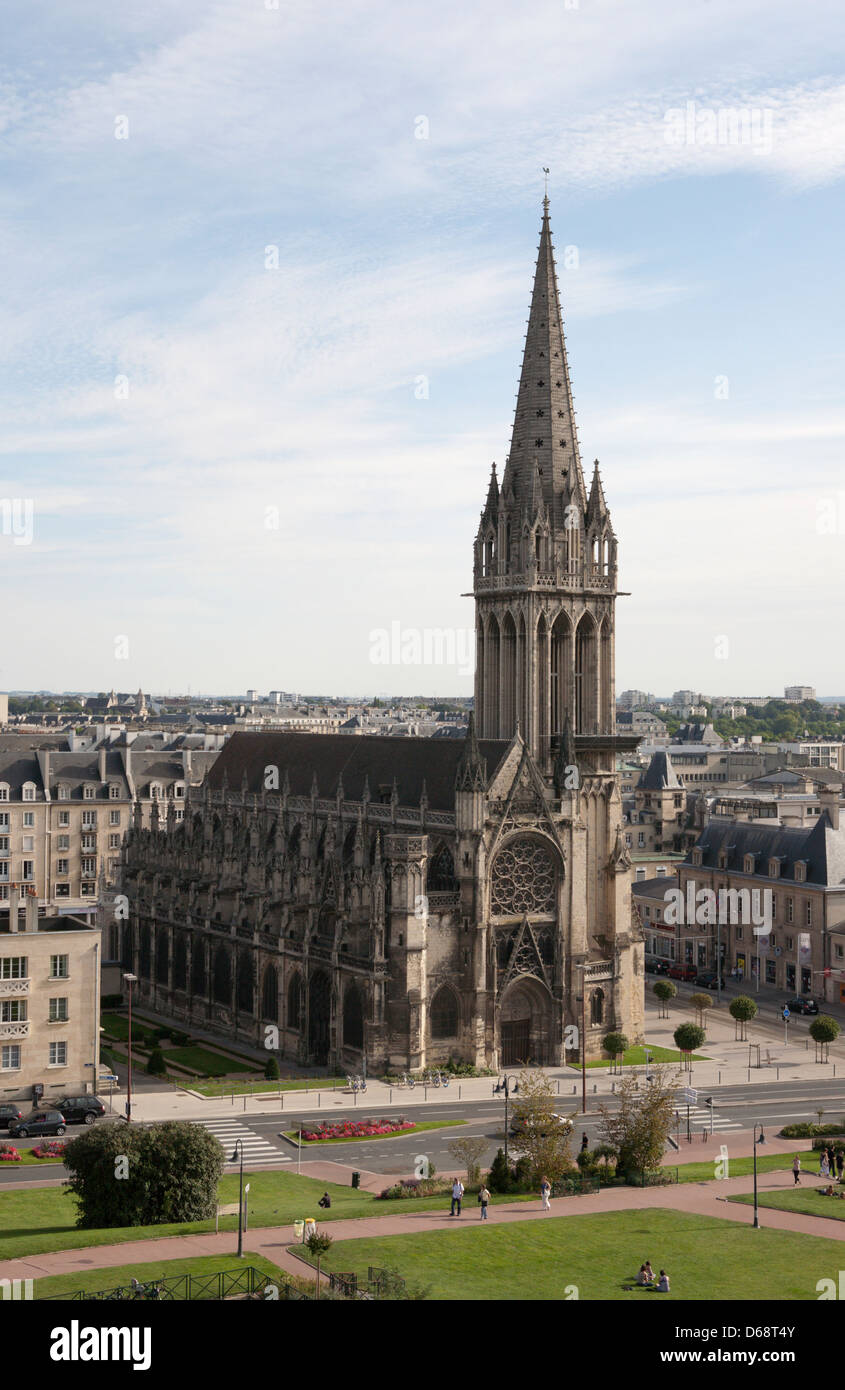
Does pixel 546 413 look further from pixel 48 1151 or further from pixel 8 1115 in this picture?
pixel 48 1151

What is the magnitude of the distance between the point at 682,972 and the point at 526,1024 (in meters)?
33.6

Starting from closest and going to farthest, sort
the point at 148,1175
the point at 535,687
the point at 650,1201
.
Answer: the point at 148,1175, the point at 650,1201, the point at 535,687

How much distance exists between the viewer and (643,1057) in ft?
306

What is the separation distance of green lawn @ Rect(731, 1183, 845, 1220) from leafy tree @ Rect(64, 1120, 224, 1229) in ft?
67.3

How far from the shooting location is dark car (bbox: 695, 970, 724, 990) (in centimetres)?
11862

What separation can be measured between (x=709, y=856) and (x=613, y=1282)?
282ft

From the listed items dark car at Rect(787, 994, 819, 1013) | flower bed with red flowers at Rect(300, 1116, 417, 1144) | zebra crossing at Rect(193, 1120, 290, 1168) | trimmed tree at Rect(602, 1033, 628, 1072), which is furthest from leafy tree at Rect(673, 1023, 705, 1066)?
zebra crossing at Rect(193, 1120, 290, 1168)

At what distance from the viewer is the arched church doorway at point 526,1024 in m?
91.1

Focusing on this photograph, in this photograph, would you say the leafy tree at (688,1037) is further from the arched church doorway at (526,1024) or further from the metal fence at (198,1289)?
the metal fence at (198,1289)

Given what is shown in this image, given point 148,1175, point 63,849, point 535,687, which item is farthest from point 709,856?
point 148,1175

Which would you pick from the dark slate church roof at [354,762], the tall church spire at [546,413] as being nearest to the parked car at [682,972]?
the dark slate church roof at [354,762]

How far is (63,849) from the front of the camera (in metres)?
138

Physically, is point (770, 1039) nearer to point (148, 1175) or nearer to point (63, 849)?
point (148, 1175)

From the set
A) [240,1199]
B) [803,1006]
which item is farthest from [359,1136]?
[803,1006]
